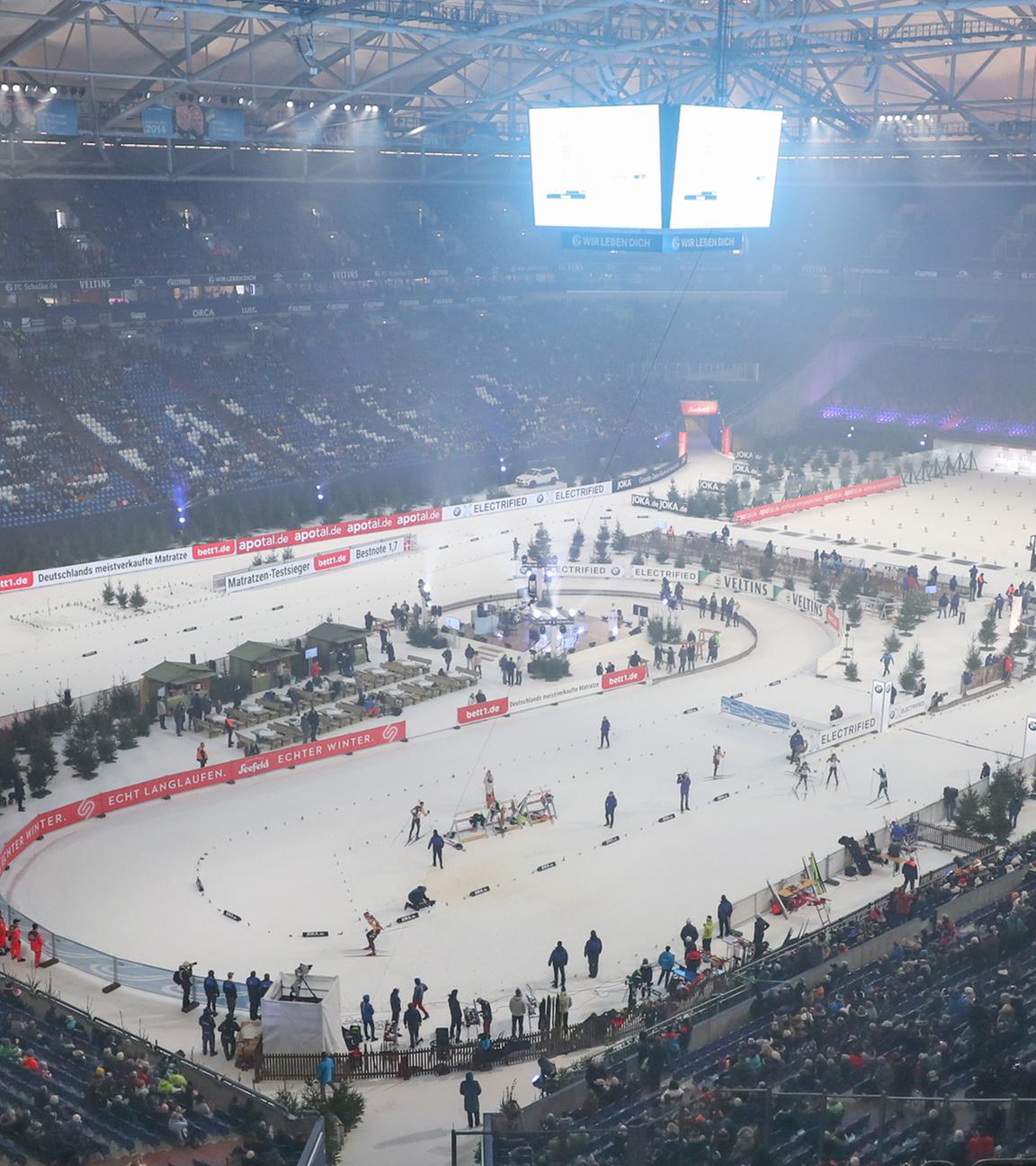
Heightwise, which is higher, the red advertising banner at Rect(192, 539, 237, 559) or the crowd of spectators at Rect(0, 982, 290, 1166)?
the red advertising banner at Rect(192, 539, 237, 559)

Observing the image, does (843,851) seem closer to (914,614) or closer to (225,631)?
(914,614)

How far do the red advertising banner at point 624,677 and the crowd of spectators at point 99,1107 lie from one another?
17737 mm

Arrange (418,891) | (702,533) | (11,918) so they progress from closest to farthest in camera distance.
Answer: (11,918) → (418,891) → (702,533)

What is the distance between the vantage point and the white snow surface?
849 inches

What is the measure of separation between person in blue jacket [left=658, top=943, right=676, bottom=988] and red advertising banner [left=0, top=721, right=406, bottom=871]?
10156mm

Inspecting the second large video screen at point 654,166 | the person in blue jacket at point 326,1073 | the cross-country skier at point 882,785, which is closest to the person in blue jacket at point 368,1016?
the person in blue jacket at point 326,1073

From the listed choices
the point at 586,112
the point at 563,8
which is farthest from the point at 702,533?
the point at 586,112

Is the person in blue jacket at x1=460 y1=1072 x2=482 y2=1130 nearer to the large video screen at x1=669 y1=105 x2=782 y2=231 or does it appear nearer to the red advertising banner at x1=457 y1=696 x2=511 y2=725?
the red advertising banner at x1=457 y1=696 x2=511 y2=725

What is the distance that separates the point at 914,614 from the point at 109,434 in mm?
26074

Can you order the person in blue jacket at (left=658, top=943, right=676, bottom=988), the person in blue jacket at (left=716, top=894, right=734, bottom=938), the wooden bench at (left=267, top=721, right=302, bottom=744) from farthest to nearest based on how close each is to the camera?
the wooden bench at (left=267, top=721, right=302, bottom=744), the person in blue jacket at (left=716, top=894, right=734, bottom=938), the person in blue jacket at (left=658, top=943, right=676, bottom=988)

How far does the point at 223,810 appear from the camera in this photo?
26812 mm

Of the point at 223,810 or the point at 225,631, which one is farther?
the point at 225,631

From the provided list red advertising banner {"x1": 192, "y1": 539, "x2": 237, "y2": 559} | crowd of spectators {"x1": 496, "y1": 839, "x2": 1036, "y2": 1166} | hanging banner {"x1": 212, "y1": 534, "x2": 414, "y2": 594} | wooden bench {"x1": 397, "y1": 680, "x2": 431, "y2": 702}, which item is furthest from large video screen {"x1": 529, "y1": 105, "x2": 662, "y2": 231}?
red advertising banner {"x1": 192, "y1": 539, "x2": 237, "y2": 559}

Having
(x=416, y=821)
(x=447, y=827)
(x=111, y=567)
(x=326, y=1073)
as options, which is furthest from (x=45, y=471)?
(x=326, y=1073)
